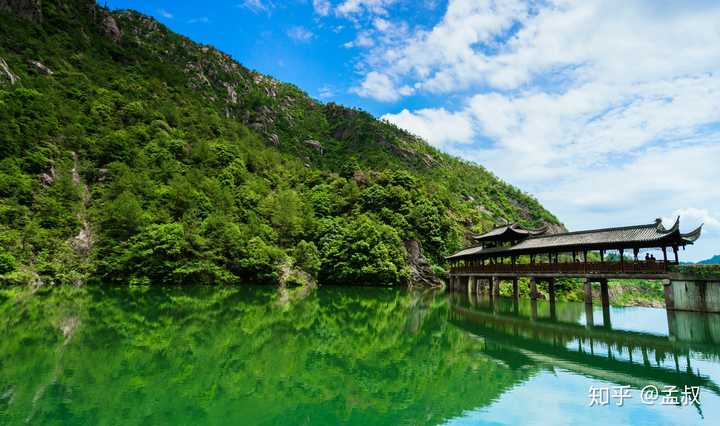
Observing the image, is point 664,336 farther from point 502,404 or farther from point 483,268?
point 483,268

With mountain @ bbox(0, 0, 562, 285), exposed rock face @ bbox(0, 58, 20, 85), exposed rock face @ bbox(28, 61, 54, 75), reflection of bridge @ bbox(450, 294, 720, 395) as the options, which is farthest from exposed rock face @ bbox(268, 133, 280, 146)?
reflection of bridge @ bbox(450, 294, 720, 395)

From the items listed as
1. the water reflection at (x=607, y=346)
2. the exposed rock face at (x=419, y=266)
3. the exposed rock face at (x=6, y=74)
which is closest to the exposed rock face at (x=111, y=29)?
the exposed rock face at (x=6, y=74)

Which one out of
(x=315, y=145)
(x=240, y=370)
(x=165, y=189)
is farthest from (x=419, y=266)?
(x=315, y=145)

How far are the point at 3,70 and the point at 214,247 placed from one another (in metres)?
32.6

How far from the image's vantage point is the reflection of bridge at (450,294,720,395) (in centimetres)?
970

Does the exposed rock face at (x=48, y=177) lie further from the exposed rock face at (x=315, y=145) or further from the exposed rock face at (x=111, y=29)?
the exposed rock face at (x=315, y=145)

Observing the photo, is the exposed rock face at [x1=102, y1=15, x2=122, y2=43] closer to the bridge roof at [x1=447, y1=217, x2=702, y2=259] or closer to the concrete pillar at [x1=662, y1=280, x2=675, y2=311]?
the bridge roof at [x1=447, y1=217, x2=702, y2=259]

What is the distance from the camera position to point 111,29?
71.9m

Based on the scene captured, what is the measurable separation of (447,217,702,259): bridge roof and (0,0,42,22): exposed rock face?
248 feet

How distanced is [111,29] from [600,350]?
294 ft

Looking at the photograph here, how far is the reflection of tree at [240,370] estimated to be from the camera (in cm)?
683

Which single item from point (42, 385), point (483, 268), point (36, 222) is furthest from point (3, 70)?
point (483, 268)

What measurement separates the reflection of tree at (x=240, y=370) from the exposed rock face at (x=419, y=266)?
28355 millimetres

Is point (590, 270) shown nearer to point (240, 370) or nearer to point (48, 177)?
point (240, 370)
